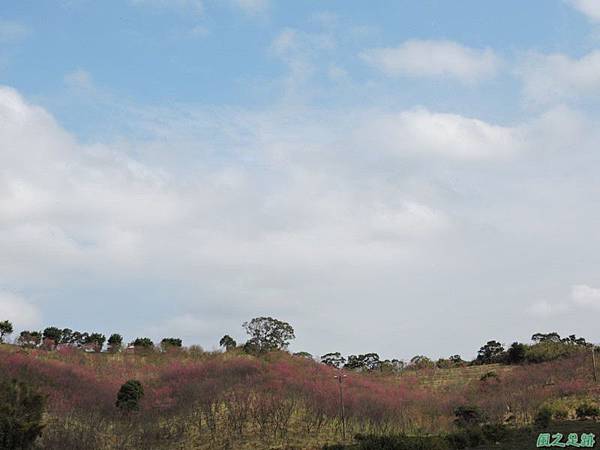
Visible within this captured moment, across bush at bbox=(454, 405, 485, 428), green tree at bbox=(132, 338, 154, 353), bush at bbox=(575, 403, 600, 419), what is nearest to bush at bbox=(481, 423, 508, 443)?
bush at bbox=(454, 405, 485, 428)

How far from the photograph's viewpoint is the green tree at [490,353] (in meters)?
65.5

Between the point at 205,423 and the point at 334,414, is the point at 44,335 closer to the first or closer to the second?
the point at 205,423

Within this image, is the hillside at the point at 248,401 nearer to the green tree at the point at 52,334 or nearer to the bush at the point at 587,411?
the bush at the point at 587,411

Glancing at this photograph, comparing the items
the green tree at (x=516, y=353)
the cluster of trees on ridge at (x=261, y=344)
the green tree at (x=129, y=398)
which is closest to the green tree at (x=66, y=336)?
the cluster of trees on ridge at (x=261, y=344)

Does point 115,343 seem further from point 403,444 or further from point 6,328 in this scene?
point 403,444

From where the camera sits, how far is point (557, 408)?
3516cm

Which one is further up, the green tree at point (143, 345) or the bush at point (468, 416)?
the green tree at point (143, 345)

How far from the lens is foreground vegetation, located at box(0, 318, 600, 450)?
2991 cm

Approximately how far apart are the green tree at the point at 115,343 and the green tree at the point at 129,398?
21272mm

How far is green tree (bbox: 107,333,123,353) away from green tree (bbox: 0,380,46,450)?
3522cm

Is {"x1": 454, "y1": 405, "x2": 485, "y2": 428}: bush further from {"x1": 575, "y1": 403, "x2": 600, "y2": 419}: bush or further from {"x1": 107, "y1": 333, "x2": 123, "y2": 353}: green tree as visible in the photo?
{"x1": 107, "y1": 333, "x2": 123, "y2": 353}: green tree

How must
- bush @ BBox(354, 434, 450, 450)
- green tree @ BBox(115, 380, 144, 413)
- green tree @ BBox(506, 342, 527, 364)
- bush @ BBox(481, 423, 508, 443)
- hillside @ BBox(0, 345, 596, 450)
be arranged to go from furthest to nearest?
green tree @ BBox(506, 342, 527, 364) < green tree @ BBox(115, 380, 144, 413) < hillside @ BBox(0, 345, 596, 450) < bush @ BBox(481, 423, 508, 443) < bush @ BBox(354, 434, 450, 450)

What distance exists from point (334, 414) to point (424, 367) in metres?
30.6

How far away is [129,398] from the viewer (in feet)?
116
